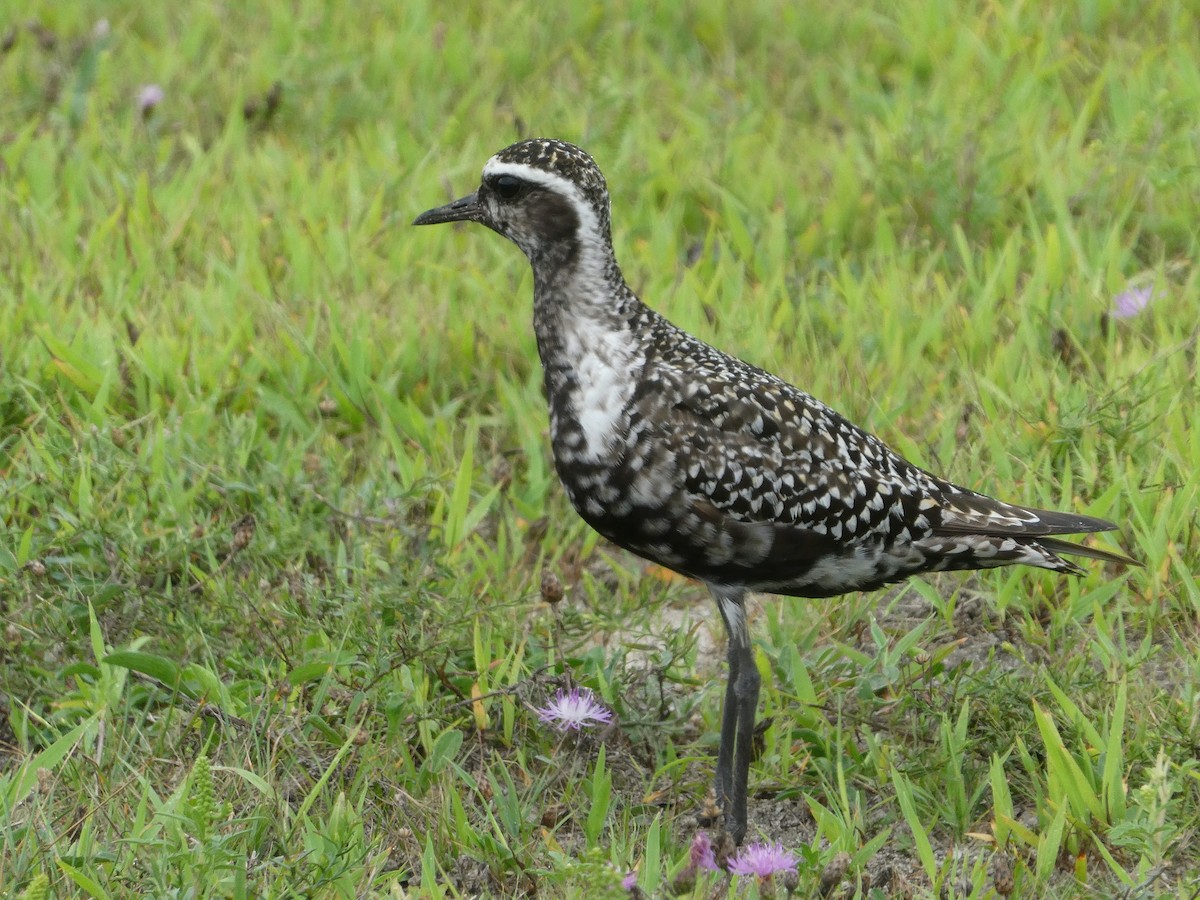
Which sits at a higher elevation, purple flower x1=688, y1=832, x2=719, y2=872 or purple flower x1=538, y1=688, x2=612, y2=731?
purple flower x1=688, y1=832, x2=719, y2=872

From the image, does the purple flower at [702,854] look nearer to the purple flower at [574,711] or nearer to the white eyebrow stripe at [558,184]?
the purple flower at [574,711]

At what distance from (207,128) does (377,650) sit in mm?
4290

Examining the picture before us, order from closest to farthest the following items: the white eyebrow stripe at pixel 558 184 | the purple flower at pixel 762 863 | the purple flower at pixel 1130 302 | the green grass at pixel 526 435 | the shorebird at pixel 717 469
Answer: the purple flower at pixel 762 863 → the green grass at pixel 526 435 → the shorebird at pixel 717 469 → the white eyebrow stripe at pixel 558 184 → the purple flower at pixel 1130 302

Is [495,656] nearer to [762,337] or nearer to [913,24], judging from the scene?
[762,337]

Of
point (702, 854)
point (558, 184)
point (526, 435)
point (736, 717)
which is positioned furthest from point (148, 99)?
point (702, 854)

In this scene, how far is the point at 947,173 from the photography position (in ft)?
22.7

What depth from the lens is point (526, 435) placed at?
577 centimetres

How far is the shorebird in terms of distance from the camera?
4.24 metres

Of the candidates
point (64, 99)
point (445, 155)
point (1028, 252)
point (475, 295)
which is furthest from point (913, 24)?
point (64, 99)

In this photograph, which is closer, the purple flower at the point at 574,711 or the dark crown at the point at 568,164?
the purple flower at the point at 574,711

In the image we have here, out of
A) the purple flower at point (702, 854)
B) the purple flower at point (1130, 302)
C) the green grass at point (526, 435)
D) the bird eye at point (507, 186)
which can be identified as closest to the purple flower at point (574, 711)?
the green grass at point (526, 435)

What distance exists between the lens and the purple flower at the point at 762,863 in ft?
11.9

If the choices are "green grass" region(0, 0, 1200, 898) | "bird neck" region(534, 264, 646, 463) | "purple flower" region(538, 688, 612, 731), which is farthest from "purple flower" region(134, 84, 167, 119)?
"purple flower" region(538, 688, 612, 731)

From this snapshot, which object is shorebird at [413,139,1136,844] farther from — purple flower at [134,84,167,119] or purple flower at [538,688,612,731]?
purple flower at [134,84,167,119]
